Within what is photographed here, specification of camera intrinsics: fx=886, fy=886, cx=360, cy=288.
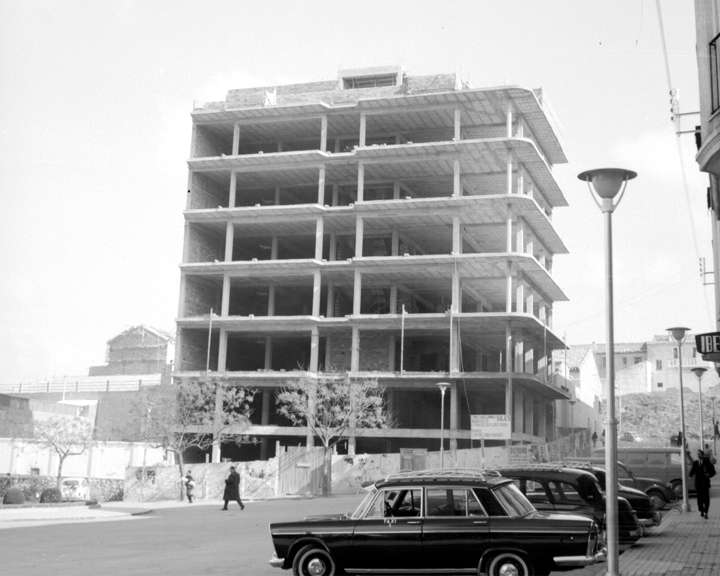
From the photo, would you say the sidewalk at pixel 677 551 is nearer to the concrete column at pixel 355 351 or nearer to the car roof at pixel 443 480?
the car roof at pixel 443 480

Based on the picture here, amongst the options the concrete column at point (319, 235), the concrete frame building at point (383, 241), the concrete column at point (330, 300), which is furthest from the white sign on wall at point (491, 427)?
Result: the concrete column at point (330, 300)

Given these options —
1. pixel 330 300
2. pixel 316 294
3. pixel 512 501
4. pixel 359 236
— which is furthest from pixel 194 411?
pixel 512 501

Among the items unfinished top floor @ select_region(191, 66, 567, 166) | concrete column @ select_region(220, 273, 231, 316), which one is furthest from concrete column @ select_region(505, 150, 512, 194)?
concrete column @ select_region(220, 273, 231, 316)

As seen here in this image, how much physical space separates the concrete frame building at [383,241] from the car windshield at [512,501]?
49986 millimetres

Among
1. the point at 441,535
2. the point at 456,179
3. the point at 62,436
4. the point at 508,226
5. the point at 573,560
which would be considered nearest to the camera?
the point at 573,560

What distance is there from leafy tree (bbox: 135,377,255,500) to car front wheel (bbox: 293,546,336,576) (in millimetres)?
46798

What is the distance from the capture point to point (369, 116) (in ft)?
231

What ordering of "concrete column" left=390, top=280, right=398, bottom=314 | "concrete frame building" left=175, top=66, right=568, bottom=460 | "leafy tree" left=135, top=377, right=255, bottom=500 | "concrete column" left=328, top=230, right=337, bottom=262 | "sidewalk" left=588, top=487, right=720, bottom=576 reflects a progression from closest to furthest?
"sidewalk" left=588, top=487, right=720, bottom=576
"leafy tree" left=135, top=377, right=255, bottom=500
"concrete frame building" left=175, top=66, right=568, bottom=460
"concrete column" left=390, top=280, right=398, bottom=314
"concrete column" left=328, top=230, right=337, bottom=262

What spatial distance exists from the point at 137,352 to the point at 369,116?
4426cm

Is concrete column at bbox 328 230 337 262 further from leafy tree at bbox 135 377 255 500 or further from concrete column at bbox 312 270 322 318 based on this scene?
leafy tree at bbox 135 377 255 500

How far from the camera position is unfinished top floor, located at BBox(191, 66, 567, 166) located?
6781 centimetres

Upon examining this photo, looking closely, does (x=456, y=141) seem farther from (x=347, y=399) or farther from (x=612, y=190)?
(x=612, y=190)

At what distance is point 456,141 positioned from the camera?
66688mm

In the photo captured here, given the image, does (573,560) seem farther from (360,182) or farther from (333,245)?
(333,245)
